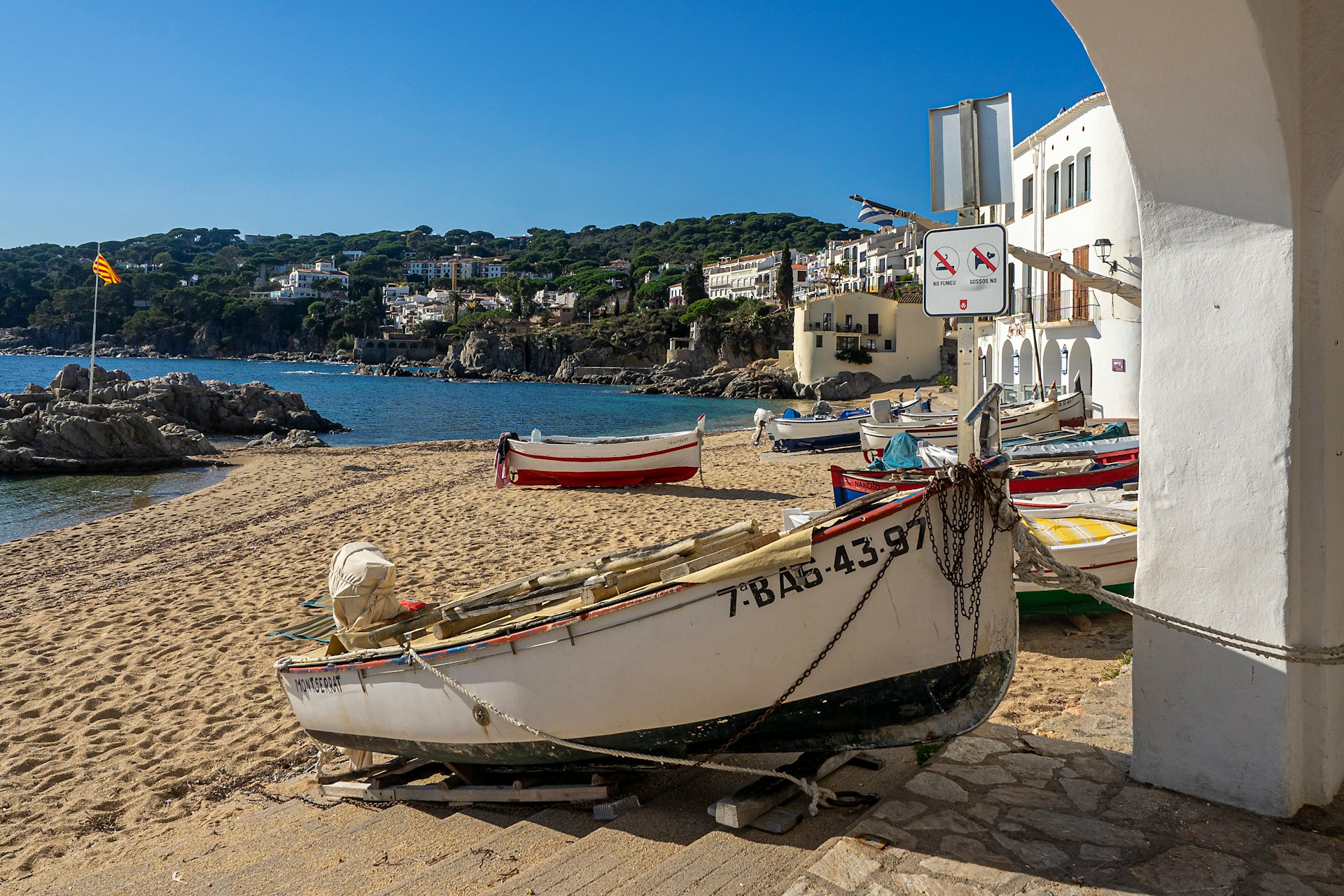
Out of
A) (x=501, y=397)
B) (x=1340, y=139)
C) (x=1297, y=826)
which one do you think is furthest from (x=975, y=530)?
(x=501, y=397)

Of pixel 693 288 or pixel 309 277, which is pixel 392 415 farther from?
pixel 309 277

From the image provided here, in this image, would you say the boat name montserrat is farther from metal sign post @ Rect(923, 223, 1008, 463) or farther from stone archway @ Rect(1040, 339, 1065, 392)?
stone archway @ Rect(1040, 339, 1065, 392)

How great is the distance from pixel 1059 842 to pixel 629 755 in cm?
171

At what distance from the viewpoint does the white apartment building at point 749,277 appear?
100062 millimetres

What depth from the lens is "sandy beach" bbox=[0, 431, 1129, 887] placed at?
4902 millimetres

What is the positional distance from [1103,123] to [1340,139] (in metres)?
23.0

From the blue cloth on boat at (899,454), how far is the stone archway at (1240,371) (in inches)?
276

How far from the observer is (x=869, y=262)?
3775 inches

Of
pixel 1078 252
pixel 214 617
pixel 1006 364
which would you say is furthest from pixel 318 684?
pixel 1006 364

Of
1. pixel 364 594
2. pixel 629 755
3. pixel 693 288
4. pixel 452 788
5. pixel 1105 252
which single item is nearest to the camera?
pixel 629 755

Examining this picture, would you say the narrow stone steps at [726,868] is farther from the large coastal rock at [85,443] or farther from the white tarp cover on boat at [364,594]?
the large coastal rock at [85,443]

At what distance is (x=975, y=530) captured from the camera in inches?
139

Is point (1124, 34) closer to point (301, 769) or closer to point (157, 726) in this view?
point (301, 769)

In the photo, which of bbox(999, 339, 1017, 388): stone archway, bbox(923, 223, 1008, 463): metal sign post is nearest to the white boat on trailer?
bbox(923, 223, 1008, 463): metal sign post
